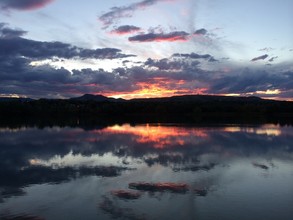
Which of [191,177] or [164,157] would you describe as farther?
[164,157]

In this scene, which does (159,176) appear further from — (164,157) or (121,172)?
(164,157)

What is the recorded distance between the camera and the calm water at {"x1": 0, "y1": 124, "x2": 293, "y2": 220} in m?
9.40

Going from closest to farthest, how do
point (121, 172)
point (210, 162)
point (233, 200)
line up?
point (233, 200)
point (121, 172)
point (210, 162)

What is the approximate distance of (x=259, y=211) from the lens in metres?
9.35

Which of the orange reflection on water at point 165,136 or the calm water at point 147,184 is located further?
the orange reflection on water at point 165,136

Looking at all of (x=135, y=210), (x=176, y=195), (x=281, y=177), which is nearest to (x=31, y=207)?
(x=135, y=210)

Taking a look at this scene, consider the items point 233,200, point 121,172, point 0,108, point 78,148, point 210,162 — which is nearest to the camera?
point 233,200

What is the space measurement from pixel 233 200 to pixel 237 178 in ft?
11.1

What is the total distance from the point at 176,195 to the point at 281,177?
4.91 metres

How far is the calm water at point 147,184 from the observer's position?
9.40m

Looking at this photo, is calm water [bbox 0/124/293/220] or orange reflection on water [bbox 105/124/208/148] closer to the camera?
calm water [bbox 0/124/293/220]

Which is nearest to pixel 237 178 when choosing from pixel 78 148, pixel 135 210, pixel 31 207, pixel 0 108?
pixel 135 210

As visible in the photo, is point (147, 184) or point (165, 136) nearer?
point (147, 184)

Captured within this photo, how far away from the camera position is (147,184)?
12594 millimetres
